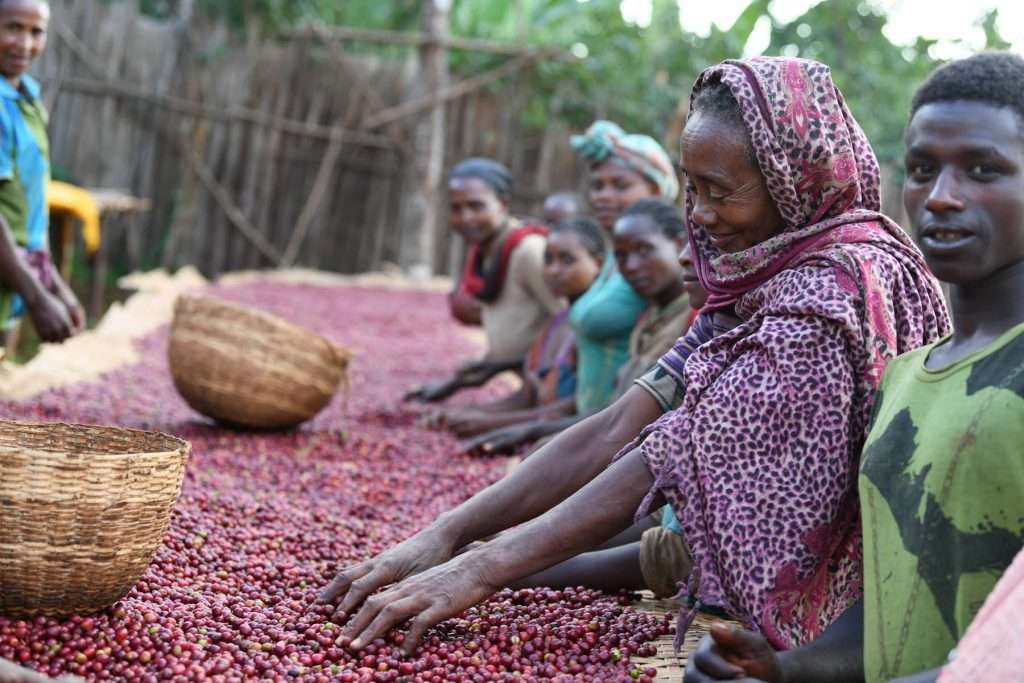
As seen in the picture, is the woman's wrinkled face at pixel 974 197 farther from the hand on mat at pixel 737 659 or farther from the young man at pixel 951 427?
the hand on mat at pixel 737 659

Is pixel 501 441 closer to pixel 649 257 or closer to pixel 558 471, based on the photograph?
pixel 649 257

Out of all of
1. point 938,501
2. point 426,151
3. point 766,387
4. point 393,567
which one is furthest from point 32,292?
point 426,151

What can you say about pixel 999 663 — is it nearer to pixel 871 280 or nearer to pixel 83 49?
pixel 871 280

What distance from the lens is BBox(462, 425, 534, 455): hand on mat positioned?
16.2ft

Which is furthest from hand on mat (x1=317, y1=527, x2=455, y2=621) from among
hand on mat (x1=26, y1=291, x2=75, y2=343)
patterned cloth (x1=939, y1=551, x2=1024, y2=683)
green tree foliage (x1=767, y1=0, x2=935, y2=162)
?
green tree foliage (x1=767, y1=0, x2=935, y2=162)

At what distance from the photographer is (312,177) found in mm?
13391

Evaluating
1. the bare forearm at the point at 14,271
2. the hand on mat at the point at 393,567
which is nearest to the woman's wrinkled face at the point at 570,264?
the bare forearm at the point at 14,271

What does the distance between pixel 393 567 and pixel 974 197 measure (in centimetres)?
141

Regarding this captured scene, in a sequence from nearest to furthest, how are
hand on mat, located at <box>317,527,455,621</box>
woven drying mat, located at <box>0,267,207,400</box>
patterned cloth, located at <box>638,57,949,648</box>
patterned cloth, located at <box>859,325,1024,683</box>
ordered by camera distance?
patterned cloth, located at <box>859,325,1024,683</box> < patterned cloth, located at <box>638,57,949,648</box> < hand on mat, located at <box>317,527,455,621</box> < woven drying mat, located at <box>0,267,207,400</box>

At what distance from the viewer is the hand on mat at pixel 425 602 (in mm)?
2342

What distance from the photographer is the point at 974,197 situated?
5.86 ft

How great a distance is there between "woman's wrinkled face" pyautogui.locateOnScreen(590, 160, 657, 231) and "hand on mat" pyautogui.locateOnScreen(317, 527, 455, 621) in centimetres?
311

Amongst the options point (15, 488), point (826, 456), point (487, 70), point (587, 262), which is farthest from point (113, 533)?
point (487, 70)

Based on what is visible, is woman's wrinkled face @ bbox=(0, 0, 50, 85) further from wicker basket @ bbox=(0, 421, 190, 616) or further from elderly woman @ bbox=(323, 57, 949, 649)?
elderly woman @ bbox=(323, 57, 949, 649)
